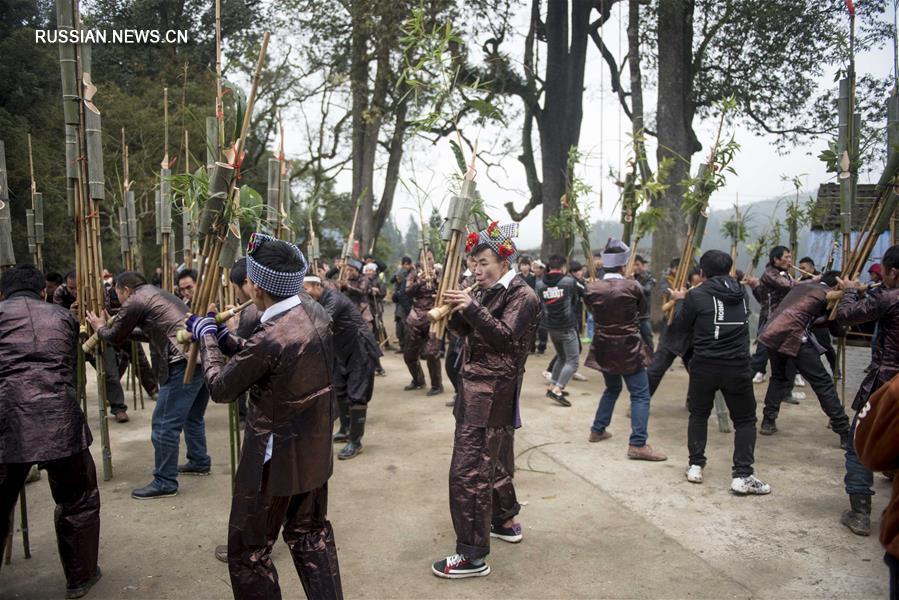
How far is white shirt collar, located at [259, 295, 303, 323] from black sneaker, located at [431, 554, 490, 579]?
1.89 m

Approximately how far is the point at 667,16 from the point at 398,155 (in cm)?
986

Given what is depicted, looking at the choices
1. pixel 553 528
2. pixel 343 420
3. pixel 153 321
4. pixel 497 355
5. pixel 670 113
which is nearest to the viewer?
pixel 497 355

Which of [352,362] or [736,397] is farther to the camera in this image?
[352,362]

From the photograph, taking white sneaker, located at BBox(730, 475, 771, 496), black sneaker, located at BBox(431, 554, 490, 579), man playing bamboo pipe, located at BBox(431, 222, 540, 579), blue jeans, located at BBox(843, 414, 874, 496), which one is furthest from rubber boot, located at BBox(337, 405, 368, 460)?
blue jeans, located at BBox(843, 414, 874, 496)

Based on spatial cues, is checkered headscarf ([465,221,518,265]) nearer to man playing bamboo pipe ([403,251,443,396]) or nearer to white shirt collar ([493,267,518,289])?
white shirt collar ([493,267,518,289])

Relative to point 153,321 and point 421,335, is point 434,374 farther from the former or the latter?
point 153,321

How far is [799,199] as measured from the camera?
32.4 feet

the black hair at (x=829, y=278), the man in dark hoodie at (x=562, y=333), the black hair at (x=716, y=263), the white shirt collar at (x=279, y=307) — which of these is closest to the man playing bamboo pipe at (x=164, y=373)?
the white shirt collar at (x=279, y=307)

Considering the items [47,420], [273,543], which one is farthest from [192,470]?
[273,543]

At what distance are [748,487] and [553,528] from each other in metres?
1.69

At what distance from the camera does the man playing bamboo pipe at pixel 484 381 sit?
3980 mm

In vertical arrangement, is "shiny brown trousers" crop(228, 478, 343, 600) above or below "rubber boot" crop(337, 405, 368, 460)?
above

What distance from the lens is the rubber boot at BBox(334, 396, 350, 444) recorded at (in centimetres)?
671

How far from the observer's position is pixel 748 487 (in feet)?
17.2
